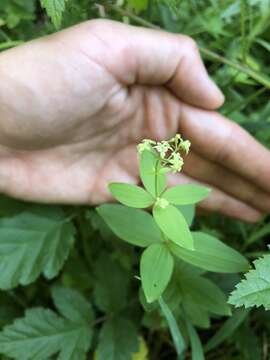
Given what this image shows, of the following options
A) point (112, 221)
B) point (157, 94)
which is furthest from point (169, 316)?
point (157, 94)

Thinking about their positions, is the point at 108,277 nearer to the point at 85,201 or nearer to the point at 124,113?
the point at 85,201

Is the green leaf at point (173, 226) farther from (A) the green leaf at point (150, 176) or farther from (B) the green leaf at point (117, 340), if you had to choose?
(B) the green leaf at point (117, 340)

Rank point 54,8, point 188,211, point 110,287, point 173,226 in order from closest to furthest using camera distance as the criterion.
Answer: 1. point 173,226
2. point 54,8
3. point 188,211
4. point 110,287

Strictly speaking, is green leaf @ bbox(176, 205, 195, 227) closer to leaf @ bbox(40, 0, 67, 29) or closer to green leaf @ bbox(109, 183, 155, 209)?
green leaf @ bbox(109, 183, 155, 209)

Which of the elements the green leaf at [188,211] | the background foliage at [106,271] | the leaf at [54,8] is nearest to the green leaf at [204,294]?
the background foliage at [106,271]

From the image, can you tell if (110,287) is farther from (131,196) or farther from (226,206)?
(131,196)

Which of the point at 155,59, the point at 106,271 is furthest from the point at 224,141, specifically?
the point at 106,271
